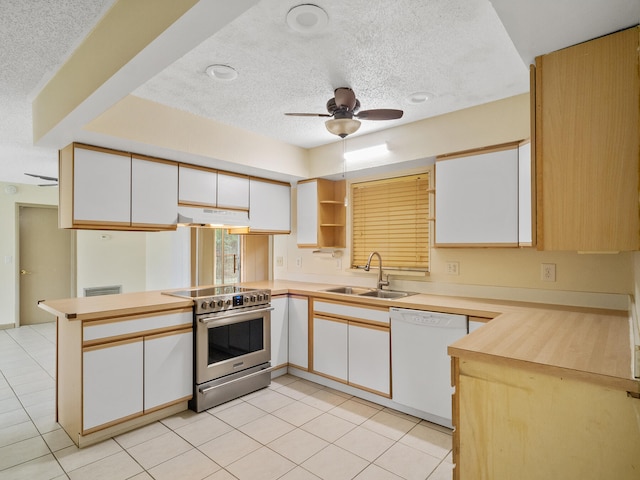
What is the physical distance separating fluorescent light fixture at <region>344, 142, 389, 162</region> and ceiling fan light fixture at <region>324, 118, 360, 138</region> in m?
0.87

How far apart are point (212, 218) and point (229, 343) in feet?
3.78

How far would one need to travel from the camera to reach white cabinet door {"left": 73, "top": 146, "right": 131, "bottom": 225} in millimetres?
2590

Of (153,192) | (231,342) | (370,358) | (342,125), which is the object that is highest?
(342,125)

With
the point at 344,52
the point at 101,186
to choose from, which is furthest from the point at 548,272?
the point at 101,186

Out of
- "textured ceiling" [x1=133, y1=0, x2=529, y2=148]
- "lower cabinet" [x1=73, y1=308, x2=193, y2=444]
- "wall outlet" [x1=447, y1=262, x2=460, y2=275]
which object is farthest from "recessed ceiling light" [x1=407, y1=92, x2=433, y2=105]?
"lower cabinet" [x1=73, y1=308, x2=193, y2=444]

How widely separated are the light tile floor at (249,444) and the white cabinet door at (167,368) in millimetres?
187

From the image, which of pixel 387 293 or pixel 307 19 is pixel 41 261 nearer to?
pixel 387 293

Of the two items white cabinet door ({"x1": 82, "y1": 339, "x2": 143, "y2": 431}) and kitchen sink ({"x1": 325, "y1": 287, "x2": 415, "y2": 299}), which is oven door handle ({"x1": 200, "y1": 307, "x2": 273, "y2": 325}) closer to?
white cabinet door ({"x1": 82, "y1": 339, "x2": 143, "y2": 431})

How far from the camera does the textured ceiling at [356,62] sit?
5.52 ft

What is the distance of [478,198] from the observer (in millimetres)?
2762

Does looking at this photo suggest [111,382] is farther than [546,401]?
Yes

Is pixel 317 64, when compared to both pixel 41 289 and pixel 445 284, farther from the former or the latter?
pixel 41 289

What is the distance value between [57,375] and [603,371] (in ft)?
11.0

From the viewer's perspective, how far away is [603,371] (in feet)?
3.87
